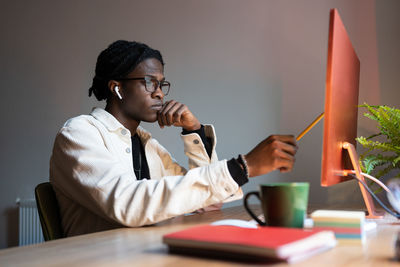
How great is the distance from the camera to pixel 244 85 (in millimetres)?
2311

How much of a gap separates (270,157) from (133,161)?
0.67m

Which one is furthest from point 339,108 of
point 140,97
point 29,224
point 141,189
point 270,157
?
point 29,224

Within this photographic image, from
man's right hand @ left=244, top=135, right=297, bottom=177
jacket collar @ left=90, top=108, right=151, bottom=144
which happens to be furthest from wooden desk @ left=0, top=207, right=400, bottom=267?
jacket collar @ left=90, top=108, right=151, bottom=144

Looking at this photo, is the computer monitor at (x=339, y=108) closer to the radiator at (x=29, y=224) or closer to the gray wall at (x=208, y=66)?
the gray wall at (x=208, y=66)

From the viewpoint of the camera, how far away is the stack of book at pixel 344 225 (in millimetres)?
791

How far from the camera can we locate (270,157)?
1079 mm

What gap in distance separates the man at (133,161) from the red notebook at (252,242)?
0.33 meters

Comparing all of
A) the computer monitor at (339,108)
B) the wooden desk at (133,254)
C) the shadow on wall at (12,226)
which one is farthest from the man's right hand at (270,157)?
the shadow on wall at (12,226)

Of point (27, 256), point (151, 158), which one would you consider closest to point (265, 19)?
point (151, 158)

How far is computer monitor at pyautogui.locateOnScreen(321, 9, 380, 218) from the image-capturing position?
920 millimetres

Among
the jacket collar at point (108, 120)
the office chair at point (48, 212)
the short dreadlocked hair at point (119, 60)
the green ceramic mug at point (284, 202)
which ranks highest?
the short dreadlocked hair at point (119, 60)

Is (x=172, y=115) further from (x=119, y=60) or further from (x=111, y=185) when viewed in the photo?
(x=111, y=185)

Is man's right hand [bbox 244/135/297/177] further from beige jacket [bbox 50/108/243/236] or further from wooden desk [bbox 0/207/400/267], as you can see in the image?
wooden desk [bbox 0/207/400/267]

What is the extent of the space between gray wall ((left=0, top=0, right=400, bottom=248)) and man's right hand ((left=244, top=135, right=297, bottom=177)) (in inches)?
41.8
